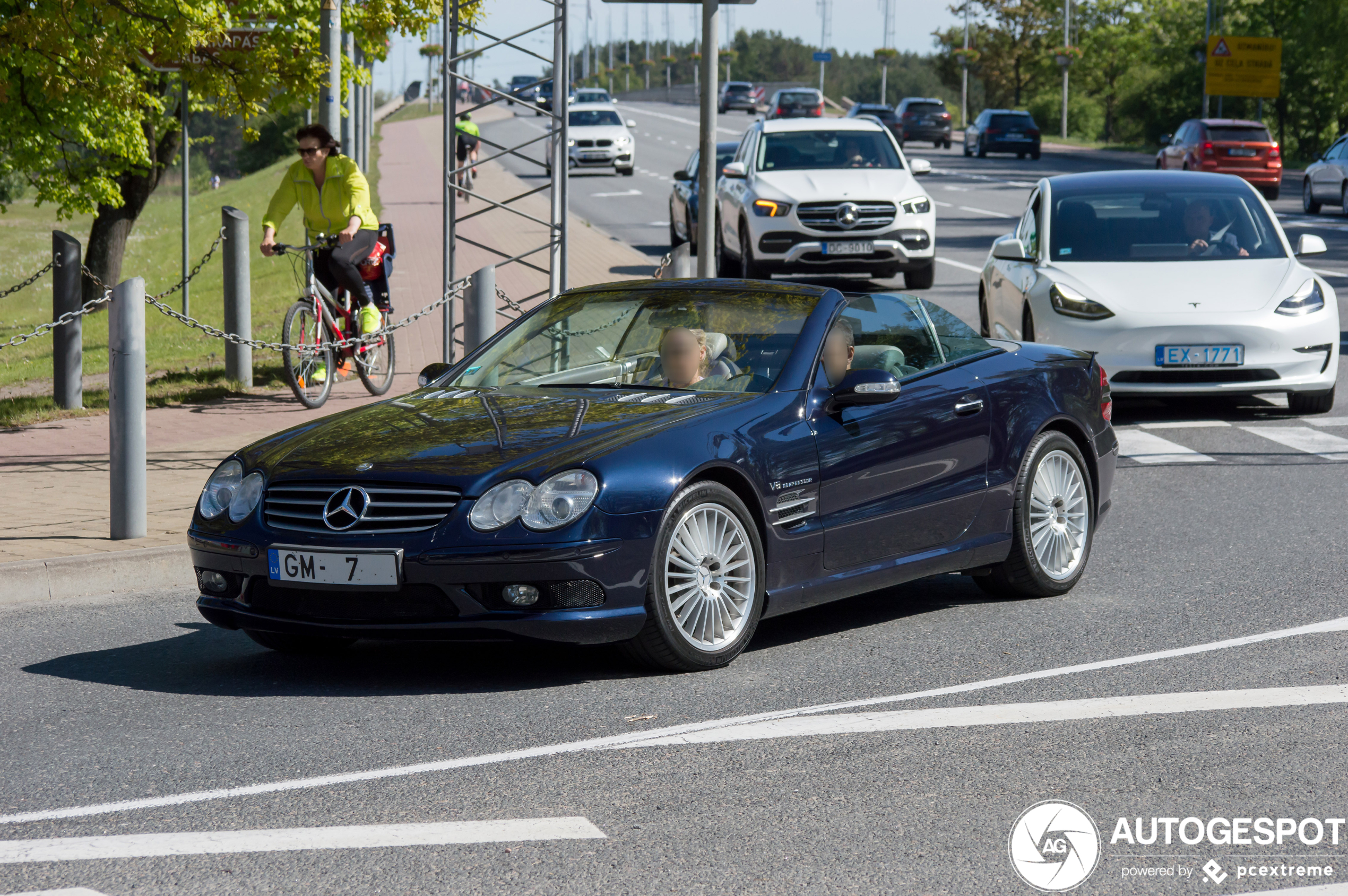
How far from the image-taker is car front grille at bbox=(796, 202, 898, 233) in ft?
63.8

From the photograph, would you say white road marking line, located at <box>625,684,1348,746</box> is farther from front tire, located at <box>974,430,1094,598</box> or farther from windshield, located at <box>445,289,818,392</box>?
front tire, located at <box>974,430,1094,598</box>

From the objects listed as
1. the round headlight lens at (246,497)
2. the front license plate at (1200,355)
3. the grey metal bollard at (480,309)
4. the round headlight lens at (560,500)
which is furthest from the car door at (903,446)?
the front license plate at (1200,355)

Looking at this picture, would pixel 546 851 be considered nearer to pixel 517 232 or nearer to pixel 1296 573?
pixel 1296 573

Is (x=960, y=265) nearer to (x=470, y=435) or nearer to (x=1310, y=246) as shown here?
(x=1310, y=246)

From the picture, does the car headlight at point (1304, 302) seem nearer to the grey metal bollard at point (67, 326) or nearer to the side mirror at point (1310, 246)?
the side mirror at point (1310, 246)

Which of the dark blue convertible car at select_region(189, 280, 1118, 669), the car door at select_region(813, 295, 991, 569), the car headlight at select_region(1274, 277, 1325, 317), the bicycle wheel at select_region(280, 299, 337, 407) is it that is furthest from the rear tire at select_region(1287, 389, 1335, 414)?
the bicycle wheel at select_region(280, 299, 337, 407)

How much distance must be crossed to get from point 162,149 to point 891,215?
12.6 meters

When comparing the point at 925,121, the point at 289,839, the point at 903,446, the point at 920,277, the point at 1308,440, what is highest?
the point at 925,121

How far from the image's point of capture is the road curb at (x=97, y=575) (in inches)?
291

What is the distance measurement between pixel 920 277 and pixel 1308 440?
9283mm

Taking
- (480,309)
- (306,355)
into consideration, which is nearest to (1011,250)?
(480,309)

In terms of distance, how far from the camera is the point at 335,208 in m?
12.7

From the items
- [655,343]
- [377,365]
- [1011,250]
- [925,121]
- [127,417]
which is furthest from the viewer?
[925,121]

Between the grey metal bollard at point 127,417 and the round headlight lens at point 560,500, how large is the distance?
317cm
